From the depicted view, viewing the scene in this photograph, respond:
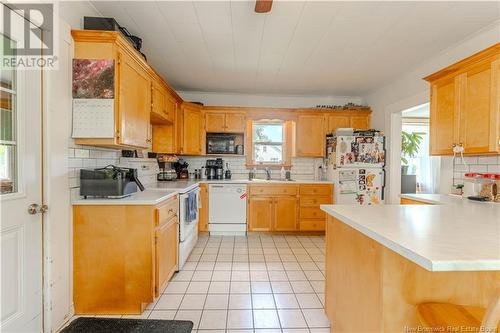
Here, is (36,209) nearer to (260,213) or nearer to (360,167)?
(260,213)

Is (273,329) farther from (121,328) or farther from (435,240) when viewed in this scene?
(435,240)

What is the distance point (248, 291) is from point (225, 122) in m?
2.90

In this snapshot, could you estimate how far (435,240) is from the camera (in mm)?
964

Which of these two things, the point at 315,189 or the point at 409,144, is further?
the point at 409,144

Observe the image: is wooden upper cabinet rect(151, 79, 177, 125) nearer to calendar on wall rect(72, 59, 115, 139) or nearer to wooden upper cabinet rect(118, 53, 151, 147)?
wooden upper cabinet rect(118, 53, 151, 147)

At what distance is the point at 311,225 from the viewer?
163 inches

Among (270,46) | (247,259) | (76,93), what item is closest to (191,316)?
(247,259)

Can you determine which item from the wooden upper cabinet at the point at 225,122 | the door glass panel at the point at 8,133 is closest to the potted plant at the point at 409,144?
the wooden upper cabinet at the point at 225,122

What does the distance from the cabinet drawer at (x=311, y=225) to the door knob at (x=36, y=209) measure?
3.40 m

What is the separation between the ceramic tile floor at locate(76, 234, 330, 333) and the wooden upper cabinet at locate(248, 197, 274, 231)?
577mm

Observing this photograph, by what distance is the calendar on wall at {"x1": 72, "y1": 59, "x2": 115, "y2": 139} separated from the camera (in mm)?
1880

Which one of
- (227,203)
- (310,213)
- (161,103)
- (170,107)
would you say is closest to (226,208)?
(227,203)

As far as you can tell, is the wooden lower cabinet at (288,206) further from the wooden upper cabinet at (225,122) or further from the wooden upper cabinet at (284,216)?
the wooden upper cabinet at (225,122)

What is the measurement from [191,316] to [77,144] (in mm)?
1634
